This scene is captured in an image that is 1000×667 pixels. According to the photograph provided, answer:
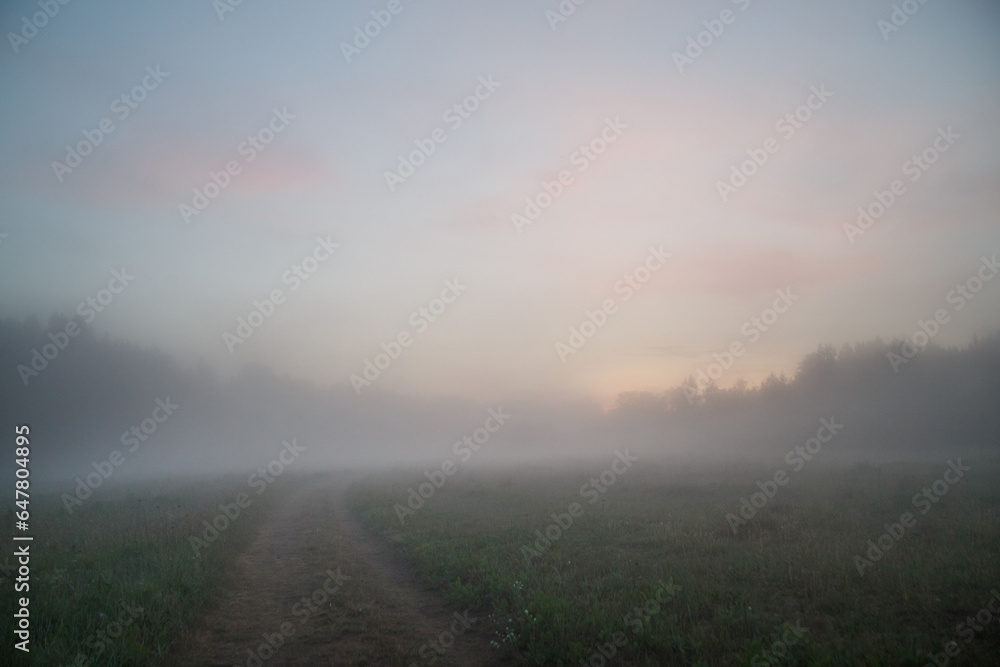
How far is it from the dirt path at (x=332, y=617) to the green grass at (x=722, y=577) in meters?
0.69

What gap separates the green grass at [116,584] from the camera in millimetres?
7270

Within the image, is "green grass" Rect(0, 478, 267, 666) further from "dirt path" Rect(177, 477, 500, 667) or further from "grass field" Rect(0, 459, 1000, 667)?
"dirt path" Rect(177, 477, 500, 667)

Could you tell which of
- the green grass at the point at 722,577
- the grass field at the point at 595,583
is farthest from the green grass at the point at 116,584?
the green grass at the point at 722,577

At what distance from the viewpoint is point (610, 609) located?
8.66 m

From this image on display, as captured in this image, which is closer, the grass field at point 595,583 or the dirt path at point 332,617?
the grass field at point 595,583

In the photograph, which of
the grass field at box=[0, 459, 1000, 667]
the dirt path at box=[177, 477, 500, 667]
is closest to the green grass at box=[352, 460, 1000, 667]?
the grass field at box=[0, 459, 1000, 667]

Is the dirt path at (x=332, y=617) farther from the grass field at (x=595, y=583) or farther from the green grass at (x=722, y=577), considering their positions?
the green grass at (x=722, y=577)

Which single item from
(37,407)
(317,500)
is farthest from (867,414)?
(37,407)

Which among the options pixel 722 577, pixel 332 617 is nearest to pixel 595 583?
pixel 722 577

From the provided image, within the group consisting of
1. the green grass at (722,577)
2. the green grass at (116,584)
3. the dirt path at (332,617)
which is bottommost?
the green grass at (116,584)

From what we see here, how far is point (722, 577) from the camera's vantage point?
1003 cm

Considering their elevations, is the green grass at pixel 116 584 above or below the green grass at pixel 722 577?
below

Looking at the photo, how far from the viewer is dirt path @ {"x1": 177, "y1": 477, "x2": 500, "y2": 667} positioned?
7.71m

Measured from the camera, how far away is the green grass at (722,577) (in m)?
7.25
